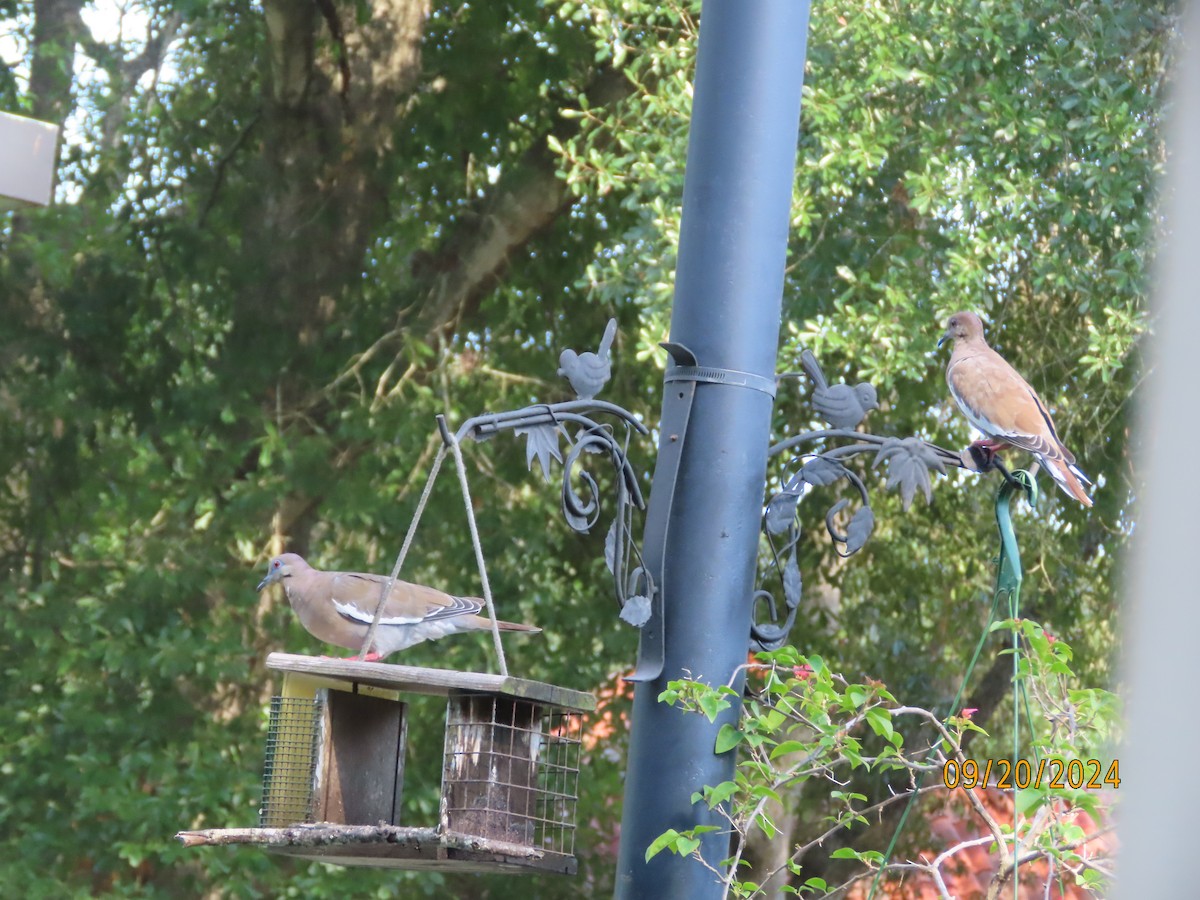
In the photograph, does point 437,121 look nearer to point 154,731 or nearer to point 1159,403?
point 154,731

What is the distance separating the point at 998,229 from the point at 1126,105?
1.90ft

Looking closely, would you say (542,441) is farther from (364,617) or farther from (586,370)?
(364,617)

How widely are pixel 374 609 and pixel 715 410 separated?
151cm

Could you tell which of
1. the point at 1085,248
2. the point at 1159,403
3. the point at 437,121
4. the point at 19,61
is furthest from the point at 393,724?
the point at 19,61

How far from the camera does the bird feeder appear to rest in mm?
2406

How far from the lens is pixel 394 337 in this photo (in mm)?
7383

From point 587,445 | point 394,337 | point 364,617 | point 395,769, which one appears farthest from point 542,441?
point 394,337

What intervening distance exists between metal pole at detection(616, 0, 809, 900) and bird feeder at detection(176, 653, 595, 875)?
0.26m

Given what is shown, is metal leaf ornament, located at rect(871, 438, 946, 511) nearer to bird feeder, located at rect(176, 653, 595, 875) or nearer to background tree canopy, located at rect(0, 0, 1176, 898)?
bird feeder, located at rect(176, 653, 595, 875)

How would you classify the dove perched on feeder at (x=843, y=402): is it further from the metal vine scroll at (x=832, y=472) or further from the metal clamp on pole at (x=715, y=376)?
the metal clamp on pole at (x=715, y=376)

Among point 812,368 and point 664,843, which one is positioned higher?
point 812,368

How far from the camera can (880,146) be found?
5.65 metres

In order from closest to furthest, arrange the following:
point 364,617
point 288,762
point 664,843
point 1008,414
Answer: point 664,843 < point 1008,414 < point 288,762 < point 364,617

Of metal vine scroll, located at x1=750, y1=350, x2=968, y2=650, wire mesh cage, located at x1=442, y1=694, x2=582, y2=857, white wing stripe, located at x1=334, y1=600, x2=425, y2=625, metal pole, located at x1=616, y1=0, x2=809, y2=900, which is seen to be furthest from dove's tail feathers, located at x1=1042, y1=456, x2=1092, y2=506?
white wing stripe, located at x1=334, y1=600, x2=425, y2=625
